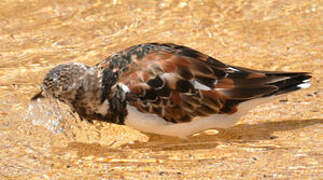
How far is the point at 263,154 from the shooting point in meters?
5.67

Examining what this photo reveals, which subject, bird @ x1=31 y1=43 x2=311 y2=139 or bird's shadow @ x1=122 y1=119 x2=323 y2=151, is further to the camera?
bird's shadow @ x1=122 y1=119 x2=323 y2=151

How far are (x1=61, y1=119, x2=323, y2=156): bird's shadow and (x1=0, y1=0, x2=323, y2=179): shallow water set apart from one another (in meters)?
0.01

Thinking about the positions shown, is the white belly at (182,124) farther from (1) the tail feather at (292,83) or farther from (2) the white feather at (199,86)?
(2) the white feather at (199,86)

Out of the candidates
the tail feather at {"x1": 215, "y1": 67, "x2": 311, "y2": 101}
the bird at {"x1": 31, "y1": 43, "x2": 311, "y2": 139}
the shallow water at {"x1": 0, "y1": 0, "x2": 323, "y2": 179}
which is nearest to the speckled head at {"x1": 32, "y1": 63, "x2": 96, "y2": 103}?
the bird at {"x1": 31, "y1": 43, "x2": 311, "y2": 139}

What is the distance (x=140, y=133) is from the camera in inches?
256

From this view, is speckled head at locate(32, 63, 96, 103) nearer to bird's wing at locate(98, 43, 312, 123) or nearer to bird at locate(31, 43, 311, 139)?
bird at locate(31, 43, 311, 139)

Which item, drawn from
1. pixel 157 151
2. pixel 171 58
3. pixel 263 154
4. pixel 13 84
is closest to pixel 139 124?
pixel 157 151

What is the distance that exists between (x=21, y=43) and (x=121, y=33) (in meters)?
1.71

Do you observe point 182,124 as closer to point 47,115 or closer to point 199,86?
point 199,86

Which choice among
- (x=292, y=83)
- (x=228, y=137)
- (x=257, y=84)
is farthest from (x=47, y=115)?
(x=292, y=83)

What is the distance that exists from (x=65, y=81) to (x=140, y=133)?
1204 millimetres

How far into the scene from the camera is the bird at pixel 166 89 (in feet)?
18.6

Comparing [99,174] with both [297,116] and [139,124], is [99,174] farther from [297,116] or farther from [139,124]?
[297,116]

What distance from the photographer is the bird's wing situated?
18.6 feet
